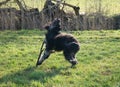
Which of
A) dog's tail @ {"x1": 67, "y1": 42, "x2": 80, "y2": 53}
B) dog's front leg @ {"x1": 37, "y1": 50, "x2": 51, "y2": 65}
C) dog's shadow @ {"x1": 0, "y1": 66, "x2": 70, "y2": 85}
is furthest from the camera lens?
dog's front leg @ {"x1": 37, "y1": 50, "x2": 51, "y2": 65}

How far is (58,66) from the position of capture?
31.0 ft

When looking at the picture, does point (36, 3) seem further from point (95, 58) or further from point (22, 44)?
point (95, 58)

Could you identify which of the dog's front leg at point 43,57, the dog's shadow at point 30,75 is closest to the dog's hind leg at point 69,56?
the dog's shadow at point 30,75

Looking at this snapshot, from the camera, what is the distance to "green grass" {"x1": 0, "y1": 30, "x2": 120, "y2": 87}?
8.23 m

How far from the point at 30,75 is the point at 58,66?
1.09 metres

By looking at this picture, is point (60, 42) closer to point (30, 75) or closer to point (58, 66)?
point (58, 66)

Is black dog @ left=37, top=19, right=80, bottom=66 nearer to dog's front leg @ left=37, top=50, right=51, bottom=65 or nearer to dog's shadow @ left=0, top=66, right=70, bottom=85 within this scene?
dog's front leg @ left=37, top=50, right=51, bottom=65

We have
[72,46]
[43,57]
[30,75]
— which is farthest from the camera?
[43,57]

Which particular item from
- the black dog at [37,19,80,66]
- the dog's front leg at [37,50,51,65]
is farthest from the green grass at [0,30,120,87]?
the black dog at [37,19,80,66]

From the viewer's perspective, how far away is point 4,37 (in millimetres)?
13859

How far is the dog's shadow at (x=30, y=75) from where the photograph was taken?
821 cm

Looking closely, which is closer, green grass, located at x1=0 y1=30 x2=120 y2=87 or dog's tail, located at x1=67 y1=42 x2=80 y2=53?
green grass, located at x1=0 y1=30 x2=120 y2=87

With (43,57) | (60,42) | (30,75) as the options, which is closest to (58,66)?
(43,57)

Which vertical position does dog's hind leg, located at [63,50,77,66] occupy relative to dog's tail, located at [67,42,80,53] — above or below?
below
